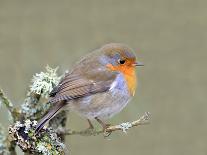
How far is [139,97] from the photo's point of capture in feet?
15.0

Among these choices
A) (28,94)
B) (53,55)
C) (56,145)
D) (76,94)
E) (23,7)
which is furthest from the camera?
(23,7)

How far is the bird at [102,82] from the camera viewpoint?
2.91m

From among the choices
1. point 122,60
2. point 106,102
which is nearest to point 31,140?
point 106,102

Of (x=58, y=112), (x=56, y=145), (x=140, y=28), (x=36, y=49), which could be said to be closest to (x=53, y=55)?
(x=36, y=49)

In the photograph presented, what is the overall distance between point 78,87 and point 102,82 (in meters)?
0.20

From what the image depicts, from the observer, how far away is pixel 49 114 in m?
2.54

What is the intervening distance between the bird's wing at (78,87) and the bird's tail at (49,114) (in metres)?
0.03

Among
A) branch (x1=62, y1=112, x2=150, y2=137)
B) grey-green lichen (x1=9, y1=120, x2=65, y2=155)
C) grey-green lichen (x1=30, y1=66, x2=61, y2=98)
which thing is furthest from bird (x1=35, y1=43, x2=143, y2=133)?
grey-green lichen (x1=9, y1=120, x2=65, y2=155)

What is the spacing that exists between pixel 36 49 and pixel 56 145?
2.22m

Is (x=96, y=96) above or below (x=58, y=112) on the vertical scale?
above

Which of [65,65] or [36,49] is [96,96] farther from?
[36,49]

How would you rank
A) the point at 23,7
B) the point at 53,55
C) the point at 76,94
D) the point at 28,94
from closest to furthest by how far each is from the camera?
1. the point at 28,94
2. the point at 76,94
3. the point at 53,55
4. the point at 23,7

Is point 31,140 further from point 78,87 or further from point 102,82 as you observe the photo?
point 102,82

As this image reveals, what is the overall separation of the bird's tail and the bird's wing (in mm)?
34
